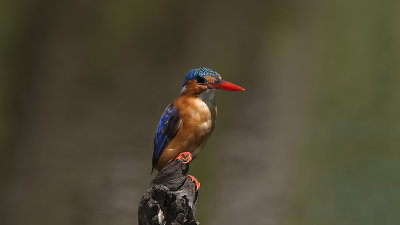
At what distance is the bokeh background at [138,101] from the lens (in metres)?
5.11

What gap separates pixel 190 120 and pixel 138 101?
2.22m

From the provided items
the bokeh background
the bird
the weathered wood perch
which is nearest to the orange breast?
the bird

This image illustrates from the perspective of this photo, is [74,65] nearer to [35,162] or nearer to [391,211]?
[35,162]

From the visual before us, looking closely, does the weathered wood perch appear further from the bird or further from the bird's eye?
the bird's eye

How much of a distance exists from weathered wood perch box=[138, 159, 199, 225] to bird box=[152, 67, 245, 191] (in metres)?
0.22

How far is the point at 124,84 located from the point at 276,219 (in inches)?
94.6

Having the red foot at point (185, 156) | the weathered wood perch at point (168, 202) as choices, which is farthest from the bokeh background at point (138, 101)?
the weathered wood perch at point (168, 202)

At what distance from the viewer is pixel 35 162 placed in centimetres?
513

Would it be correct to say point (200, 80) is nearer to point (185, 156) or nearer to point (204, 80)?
point (204, 80)

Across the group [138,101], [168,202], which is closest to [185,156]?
[168,202]

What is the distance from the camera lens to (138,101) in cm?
512

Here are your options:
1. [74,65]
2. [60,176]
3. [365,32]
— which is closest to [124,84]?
[74,65]

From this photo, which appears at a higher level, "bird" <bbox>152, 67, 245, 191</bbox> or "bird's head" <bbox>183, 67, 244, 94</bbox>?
"bird's head" <bbox>183, 67, 244, 94</bbox>

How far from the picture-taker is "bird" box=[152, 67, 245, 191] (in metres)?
2.96
